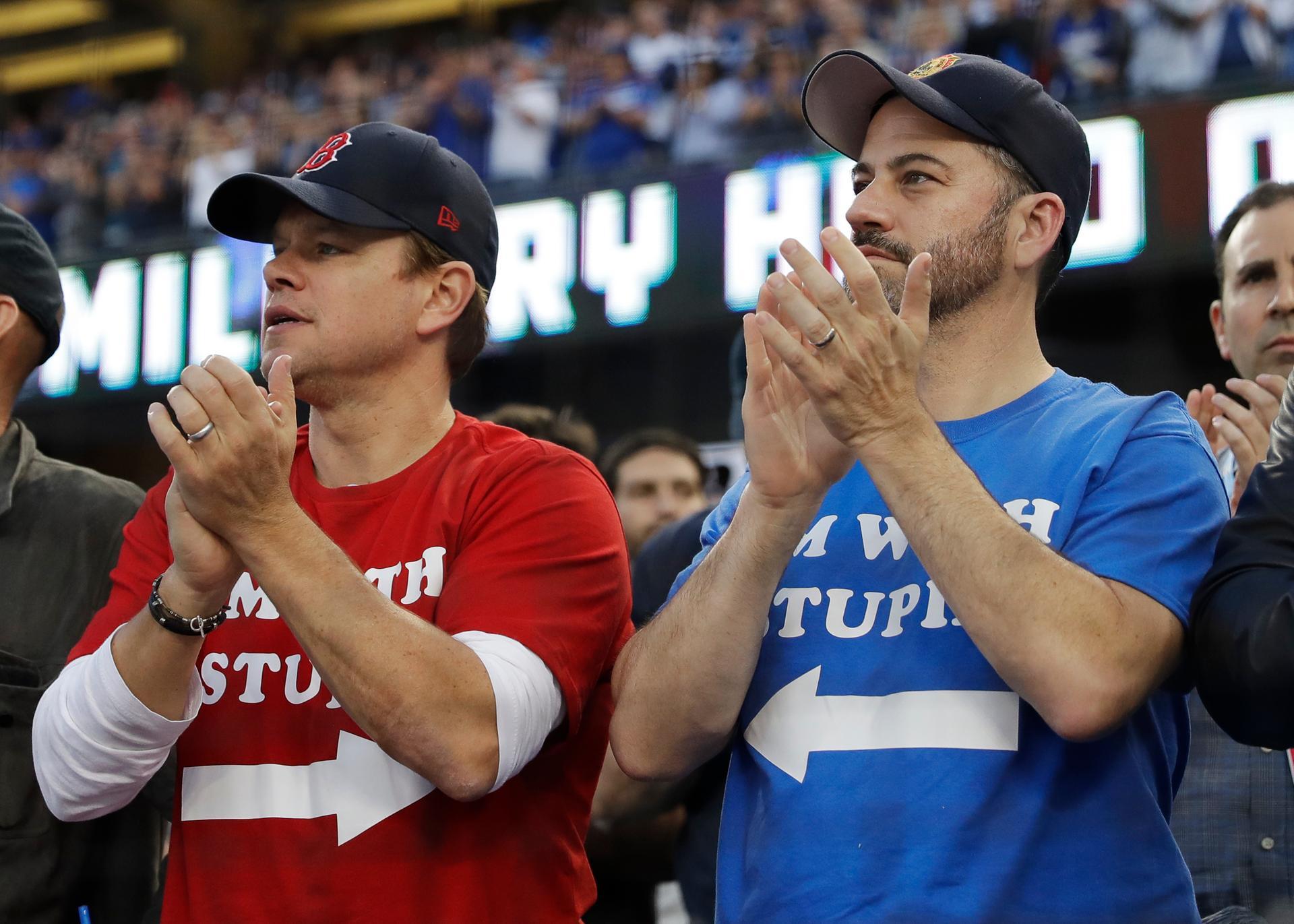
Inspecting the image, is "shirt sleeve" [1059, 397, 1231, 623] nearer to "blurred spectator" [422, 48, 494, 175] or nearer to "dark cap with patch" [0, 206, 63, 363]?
"dark cap with patch" [0, 206, 63, 363]

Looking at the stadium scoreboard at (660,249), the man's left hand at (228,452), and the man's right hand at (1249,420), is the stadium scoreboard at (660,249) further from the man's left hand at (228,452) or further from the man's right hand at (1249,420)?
the man's left hand at (228,452)

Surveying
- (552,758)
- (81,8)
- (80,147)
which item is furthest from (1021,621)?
(81,8)

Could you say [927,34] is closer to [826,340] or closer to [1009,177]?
[1009,177]

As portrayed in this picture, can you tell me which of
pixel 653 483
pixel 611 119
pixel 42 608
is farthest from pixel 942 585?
pixel 611 119

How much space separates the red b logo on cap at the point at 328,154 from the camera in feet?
8.00

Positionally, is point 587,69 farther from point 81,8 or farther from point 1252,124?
point 81,8

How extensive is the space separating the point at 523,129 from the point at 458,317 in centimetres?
765

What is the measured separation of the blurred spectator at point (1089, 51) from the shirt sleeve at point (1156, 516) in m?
6.40

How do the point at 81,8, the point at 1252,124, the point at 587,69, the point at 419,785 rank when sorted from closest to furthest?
the point at 419,785 < the point at 1252,124 < the point at 587,69 < the point at 81,8

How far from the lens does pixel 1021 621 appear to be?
5.63ft

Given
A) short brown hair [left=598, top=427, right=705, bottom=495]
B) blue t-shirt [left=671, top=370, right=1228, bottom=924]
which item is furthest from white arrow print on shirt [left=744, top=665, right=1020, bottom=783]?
short brown hair [left=598, top=427, right=705, bottom=495]

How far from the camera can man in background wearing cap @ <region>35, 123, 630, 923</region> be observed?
1.96m

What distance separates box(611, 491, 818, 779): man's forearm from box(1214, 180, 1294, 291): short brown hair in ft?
5.62

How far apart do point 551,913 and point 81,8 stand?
17.7 meters
